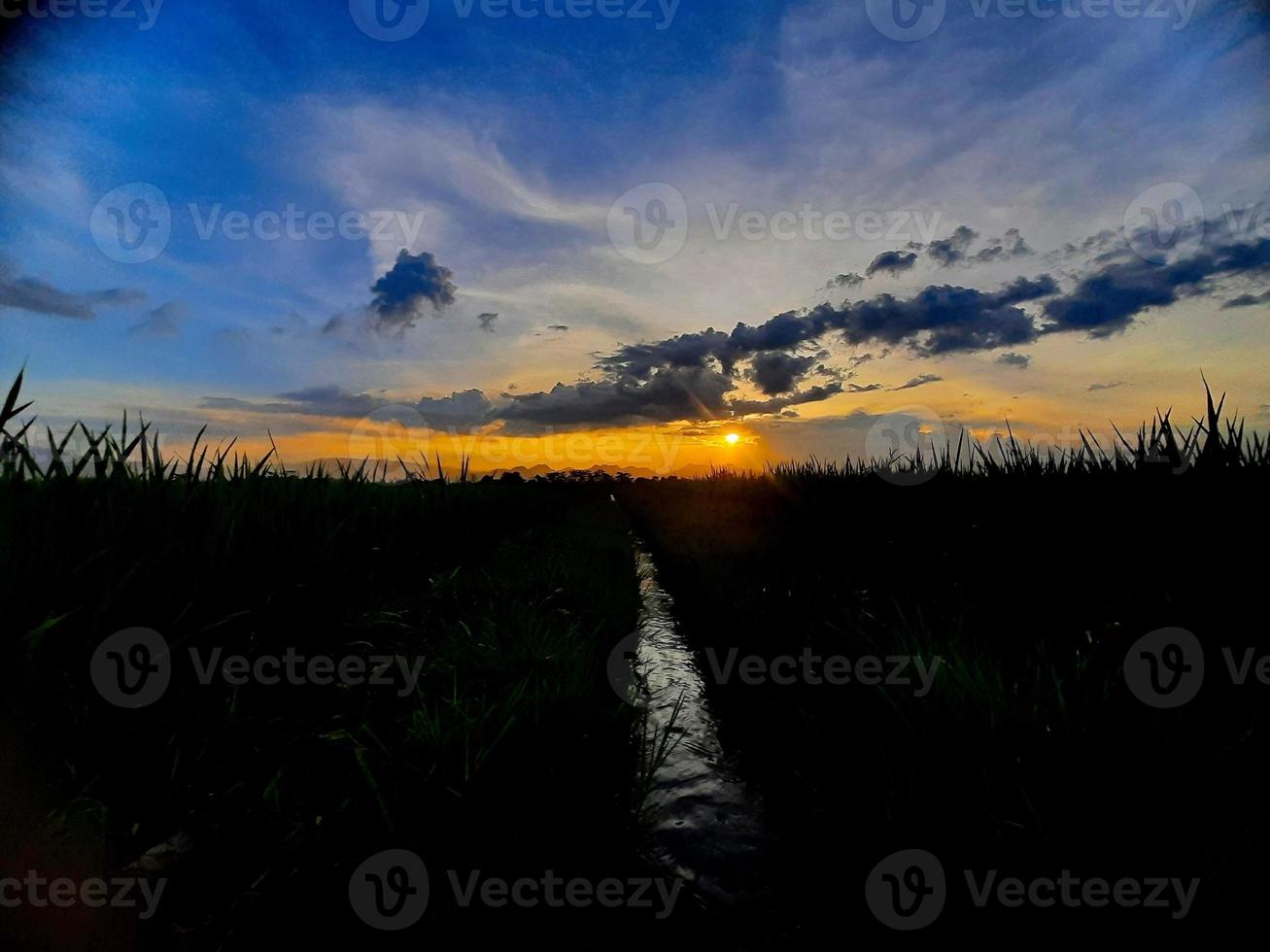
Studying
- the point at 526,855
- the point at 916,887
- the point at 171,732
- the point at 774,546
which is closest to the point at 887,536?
the point at 774,546

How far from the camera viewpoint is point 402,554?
5895 mm

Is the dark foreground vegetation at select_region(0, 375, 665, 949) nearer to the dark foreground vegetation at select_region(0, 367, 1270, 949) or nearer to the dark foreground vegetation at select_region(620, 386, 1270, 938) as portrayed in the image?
the dark foreground vegetation at select_region(0, 367, 1270, 949)

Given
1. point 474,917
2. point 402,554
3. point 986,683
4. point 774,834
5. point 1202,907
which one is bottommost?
point 774,834

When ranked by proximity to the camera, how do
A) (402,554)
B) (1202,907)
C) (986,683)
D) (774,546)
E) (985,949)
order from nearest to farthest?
(1202,907) < (985,949) < (986,683) < (402,554) < (774,546)

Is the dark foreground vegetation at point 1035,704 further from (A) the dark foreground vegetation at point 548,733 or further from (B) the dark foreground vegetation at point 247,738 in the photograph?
(B) the dark foreground vegetation at point 247,738

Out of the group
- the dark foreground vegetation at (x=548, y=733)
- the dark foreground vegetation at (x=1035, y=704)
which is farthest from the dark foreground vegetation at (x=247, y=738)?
the dark foreground vegetation at (x=1035, y=704)

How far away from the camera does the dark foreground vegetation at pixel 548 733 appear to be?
1.84 metres

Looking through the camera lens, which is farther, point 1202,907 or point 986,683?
point 986,683

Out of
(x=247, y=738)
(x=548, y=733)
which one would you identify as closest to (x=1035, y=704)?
(x=548, y=733)

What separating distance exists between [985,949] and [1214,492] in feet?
10.8

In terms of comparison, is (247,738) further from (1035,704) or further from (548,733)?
(1035,704)

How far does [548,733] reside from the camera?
2.88 metres

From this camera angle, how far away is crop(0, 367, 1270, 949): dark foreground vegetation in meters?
1.84

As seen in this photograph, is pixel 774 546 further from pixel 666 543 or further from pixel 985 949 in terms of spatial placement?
pixel 985 949
